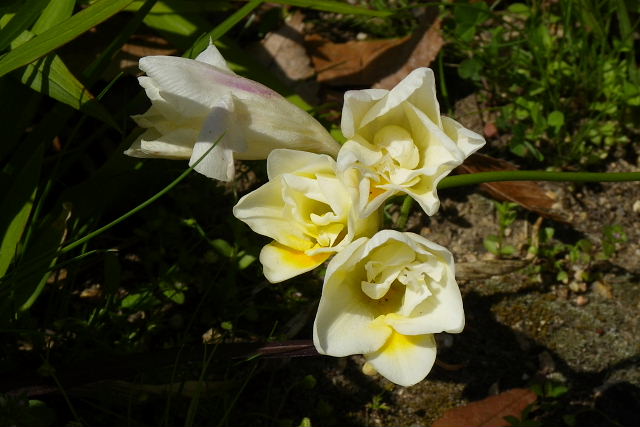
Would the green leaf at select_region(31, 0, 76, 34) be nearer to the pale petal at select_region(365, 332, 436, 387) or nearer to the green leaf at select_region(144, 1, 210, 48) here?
the green leaf at select_region(144, 1, 210, 48)

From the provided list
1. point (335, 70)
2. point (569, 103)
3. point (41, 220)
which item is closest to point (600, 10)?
point (569, 103)

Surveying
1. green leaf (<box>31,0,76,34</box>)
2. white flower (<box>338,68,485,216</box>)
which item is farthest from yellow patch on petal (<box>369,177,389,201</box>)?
green leaf (<box>31,0,76,34</box>)

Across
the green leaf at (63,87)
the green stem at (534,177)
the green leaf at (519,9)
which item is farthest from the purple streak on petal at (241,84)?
the green leaf at (519,9)

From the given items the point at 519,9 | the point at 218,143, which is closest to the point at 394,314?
the point at 218,143

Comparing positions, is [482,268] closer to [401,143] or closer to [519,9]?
[401,143]

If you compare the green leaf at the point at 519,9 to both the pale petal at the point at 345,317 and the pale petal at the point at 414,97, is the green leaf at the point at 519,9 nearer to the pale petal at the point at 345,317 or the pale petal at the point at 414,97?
the pale petal at the point at 414,97

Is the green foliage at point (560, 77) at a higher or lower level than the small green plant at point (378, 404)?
higher

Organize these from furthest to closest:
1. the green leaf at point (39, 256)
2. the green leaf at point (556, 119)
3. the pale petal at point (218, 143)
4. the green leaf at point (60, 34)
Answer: the green leaf at point (556, 119), the green leaf at point (39, 256), the green leaf at point (60, 34), the pale petal at point (218, 143)
